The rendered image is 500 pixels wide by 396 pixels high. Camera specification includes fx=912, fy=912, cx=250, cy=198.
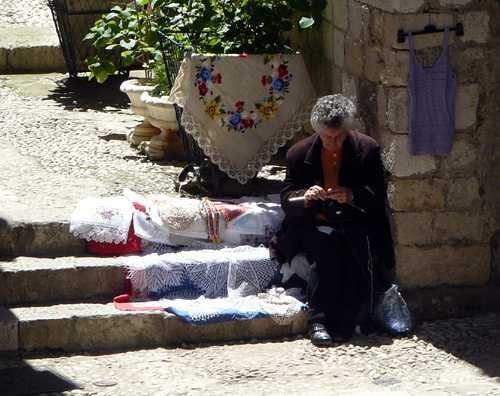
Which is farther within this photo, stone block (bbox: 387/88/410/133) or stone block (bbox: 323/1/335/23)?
stone block (bbox: 323/1/335/23)

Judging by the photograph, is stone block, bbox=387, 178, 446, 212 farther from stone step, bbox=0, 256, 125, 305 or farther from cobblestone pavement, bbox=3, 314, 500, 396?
stone step, bbox=0, 256, 125, 305

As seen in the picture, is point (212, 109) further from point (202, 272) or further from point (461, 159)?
point (461, 159)

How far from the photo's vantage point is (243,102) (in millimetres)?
6047

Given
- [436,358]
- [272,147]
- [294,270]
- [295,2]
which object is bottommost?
[436,358]

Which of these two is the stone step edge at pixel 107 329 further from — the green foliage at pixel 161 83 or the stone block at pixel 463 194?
the green foliage at pixel 161 83

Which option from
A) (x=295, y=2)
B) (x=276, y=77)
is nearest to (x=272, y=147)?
(x=276, y=77)

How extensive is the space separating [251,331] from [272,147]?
4.83 feet

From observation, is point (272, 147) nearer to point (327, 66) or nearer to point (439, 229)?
point (327, 66)

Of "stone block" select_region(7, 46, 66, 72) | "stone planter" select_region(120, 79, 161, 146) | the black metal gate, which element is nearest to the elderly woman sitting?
"stone planter" select_region(120, 79, 161, 146)

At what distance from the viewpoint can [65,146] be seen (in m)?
7.36

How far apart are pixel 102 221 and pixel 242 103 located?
128cm

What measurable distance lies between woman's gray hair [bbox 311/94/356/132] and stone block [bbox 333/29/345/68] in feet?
2.45

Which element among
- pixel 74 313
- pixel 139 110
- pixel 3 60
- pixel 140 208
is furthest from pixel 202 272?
pixel 3 60

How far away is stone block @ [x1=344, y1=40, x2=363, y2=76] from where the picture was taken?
18.0 ft
